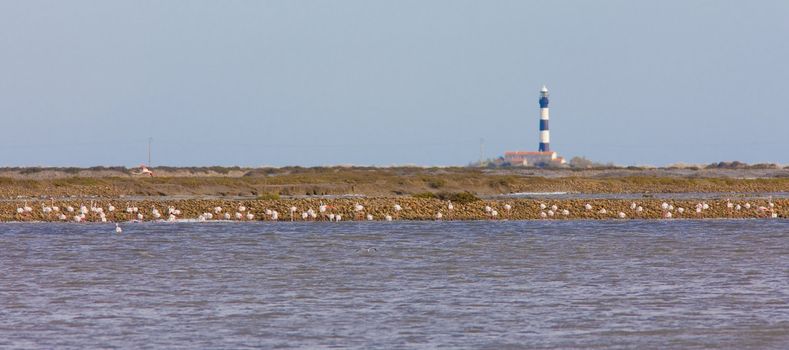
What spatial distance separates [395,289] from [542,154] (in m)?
119

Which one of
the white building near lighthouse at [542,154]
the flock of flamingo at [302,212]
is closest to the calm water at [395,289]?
the flock of flamingo at [302,212]

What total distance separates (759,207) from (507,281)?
24.9 metres

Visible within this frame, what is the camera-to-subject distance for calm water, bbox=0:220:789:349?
17531 mm

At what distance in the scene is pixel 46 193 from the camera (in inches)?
2532

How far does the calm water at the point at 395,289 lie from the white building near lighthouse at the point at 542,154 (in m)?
102

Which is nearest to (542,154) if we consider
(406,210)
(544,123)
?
(544,123)

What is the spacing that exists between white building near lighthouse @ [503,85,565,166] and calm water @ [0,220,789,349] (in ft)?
335

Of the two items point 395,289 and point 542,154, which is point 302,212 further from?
point 542,154

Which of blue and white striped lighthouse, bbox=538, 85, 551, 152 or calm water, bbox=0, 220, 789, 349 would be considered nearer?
calm water, bbox=0, 220, 789, 349

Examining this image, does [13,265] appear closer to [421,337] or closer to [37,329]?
[37,329]

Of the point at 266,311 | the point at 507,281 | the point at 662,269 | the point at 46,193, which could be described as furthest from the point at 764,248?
the point at 46,193

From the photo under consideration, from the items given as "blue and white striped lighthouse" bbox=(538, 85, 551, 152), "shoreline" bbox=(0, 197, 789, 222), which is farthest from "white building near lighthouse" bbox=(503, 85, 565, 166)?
"shoreline" bbox=(0, 197, 789, 222)

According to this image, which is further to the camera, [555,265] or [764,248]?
[764,248]

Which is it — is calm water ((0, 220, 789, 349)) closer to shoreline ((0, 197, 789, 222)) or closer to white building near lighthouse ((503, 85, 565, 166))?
shoreline ((0, 197, 789, 222))
